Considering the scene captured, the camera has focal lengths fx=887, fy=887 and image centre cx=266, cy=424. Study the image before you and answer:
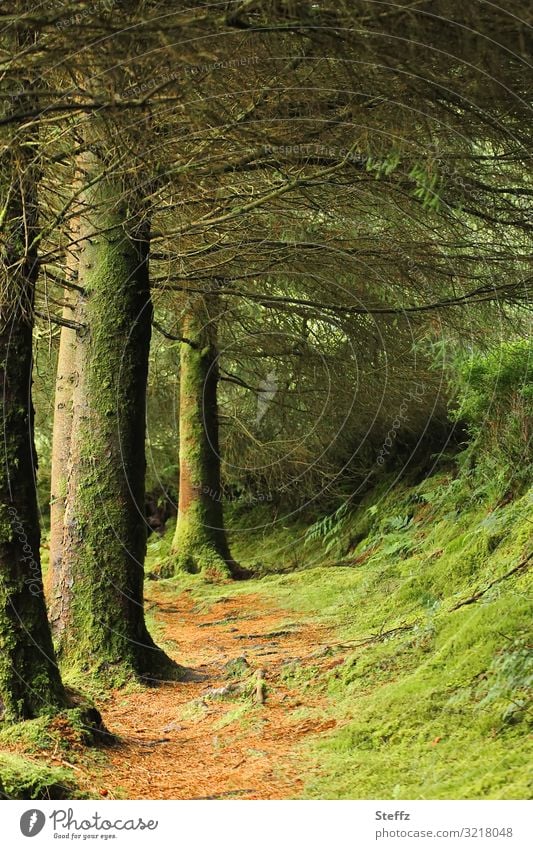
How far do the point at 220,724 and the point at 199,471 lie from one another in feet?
25.2

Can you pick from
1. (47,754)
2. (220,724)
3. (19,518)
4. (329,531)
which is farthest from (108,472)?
(329,531)

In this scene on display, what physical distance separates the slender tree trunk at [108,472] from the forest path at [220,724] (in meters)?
0.51

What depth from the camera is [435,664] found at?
5.45 metres

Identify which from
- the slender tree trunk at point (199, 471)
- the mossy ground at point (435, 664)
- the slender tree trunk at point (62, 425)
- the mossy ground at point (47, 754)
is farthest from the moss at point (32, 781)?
the slender tree trunk at point (199, 471)

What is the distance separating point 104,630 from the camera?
770 cm

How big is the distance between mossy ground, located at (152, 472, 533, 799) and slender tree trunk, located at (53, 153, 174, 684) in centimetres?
175

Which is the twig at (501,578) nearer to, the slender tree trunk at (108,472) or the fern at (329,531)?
the slender tree trunk at (108,472)

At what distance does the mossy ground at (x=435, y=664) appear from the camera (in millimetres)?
4320

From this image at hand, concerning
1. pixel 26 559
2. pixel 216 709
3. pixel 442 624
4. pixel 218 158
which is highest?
pixel 218 158

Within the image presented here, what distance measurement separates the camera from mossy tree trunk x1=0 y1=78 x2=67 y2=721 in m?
5.60

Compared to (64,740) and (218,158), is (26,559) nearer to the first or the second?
(64,740)

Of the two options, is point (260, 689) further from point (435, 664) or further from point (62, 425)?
point (62, 425)
